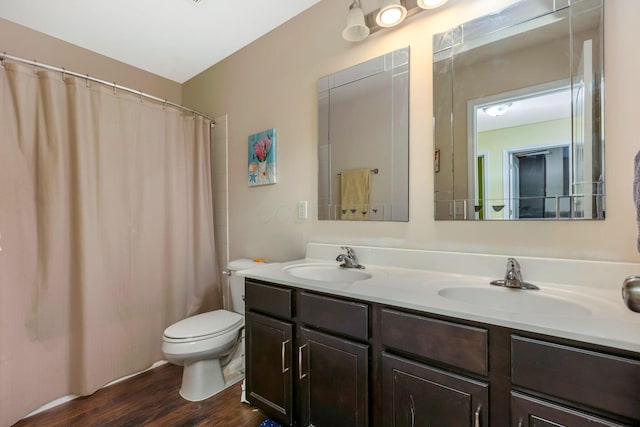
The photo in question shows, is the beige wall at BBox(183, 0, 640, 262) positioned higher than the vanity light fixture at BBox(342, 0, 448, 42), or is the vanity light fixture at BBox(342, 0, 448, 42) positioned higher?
the vanity light fixture at BBox(342, 0, 448, 42)

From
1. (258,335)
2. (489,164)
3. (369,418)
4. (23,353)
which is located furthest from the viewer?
(23,353)

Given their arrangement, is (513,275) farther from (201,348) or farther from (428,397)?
(201,348)

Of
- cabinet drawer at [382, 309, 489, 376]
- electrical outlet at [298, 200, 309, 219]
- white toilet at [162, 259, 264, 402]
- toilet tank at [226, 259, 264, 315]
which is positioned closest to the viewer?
cabinet drawer at [382, 309, 489, 376]

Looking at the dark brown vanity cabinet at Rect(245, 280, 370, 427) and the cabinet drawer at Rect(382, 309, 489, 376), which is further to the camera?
the dark brown vanity cabinet at Rect(245, 280, 370, 427)

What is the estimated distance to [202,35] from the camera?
2.04 metres

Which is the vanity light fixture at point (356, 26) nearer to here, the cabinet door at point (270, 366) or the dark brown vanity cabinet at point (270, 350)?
the dark brown vanity cabinet at point (270, 350)

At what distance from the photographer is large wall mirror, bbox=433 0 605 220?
1.06 metres

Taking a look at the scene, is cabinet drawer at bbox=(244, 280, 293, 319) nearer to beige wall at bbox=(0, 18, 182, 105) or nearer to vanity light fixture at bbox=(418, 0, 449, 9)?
vanity light fixture at bbox=(418, 0, 449, 9)

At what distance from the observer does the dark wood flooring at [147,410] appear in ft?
4.96

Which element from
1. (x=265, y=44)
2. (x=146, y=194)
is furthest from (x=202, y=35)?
(x=146, y=194)

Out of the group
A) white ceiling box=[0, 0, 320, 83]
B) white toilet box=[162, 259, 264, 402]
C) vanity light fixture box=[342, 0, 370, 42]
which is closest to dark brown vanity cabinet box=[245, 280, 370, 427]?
white toilet box=[162, 259, 264, 402]

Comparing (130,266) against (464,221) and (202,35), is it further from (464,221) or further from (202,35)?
(464,221)

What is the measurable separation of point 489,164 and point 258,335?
4.31 feet

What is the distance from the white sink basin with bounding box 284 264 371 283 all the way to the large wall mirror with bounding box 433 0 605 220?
514 mm
